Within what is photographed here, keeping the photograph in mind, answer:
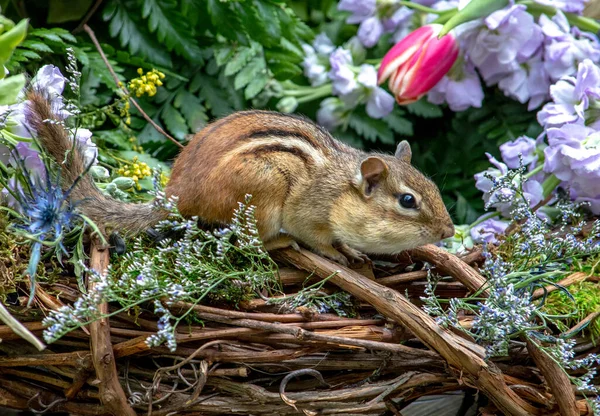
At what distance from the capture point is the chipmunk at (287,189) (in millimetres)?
1405

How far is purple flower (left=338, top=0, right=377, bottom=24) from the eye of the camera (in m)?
2.01

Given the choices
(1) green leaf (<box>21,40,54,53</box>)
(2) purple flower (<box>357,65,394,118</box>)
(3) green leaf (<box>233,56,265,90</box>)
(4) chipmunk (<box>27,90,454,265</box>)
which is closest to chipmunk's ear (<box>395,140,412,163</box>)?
(4) chipmunk (<box>27,90,454,265</box>)

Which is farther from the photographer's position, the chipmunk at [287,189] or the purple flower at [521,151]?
the purple flower at [521,151]

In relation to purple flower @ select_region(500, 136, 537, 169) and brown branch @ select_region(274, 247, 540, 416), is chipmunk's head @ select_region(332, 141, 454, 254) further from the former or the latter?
purple flower @ select_region(500, 136, 537, 169)

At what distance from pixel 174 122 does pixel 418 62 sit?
0.62m

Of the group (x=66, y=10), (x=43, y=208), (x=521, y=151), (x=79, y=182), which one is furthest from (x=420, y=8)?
(x=43, y=208)

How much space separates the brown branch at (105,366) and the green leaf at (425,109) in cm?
111

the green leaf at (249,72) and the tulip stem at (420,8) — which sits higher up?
the tulip stem at (420,8)

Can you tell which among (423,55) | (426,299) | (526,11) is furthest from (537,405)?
(526,11)

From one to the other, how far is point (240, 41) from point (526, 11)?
701 mm

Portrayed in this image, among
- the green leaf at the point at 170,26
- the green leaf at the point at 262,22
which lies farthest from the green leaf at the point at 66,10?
the green leaf at the point at 262,22

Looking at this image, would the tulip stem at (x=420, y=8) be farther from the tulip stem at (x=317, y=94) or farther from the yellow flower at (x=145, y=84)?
the yellow flower at (x=145, y=84)

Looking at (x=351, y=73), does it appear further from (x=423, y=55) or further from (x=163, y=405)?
(x=163, y=405)

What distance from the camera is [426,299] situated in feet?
4.27
